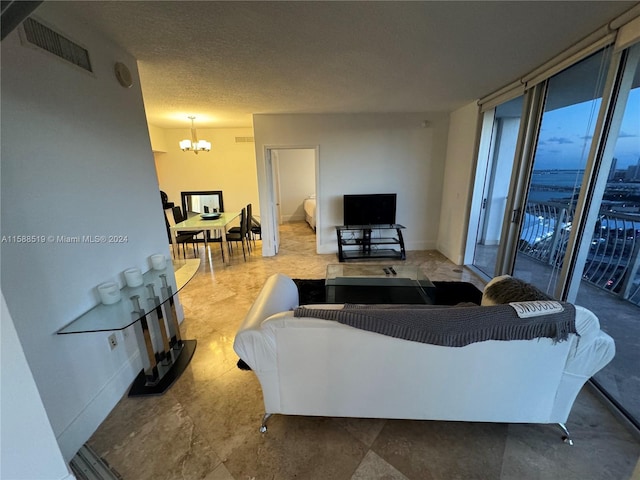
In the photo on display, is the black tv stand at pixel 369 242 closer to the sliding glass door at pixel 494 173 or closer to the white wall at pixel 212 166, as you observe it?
the sliding glass door at pixel 494 173

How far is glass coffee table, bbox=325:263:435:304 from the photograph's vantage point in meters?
2.60

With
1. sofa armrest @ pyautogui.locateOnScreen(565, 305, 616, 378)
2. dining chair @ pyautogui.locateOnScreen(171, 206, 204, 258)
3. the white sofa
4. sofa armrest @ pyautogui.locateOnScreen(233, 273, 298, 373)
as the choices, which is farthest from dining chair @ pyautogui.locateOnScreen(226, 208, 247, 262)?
sofa armrest @ pyautogui.locateOnScreen(565, 305, 616, 378)

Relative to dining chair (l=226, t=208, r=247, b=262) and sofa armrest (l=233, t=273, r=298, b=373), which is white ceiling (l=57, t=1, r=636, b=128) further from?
dining chair (l=226, t=208, r=247, b=262)

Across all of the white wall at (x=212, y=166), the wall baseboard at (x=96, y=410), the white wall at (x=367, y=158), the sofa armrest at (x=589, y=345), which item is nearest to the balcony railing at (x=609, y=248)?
the sofa armrest at (x=589, y=345)

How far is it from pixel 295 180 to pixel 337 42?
20.1 ft

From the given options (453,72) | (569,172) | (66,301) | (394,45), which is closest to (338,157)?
(453,72)

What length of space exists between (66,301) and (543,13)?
3.35 m

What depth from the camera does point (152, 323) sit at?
217 cm

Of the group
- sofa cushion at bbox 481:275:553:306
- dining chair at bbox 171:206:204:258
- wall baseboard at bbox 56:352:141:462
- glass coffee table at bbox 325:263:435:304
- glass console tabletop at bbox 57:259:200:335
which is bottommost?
wall baseboard at bbox 56:352:141:462

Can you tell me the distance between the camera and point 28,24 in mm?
1278

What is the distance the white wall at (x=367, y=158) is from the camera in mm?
4402

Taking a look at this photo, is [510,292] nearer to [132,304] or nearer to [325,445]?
[325,445]

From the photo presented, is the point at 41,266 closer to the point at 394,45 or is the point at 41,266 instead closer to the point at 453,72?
the point at 394,45

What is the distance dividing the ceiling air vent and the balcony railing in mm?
3654
